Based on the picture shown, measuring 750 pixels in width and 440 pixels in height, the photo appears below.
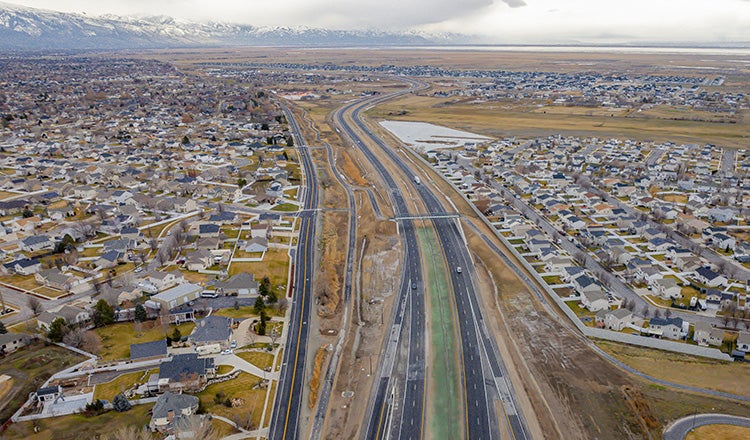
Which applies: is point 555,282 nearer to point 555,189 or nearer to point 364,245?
point 364,245

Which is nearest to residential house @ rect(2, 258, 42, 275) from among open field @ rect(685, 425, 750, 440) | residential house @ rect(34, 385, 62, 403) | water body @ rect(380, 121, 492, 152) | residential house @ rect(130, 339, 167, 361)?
residential house @ rect(130, 339, 167, 361)

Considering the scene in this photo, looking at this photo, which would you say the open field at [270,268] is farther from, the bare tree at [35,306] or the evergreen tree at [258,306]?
the bare tree at [35,306]

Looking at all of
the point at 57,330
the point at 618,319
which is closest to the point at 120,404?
the point at 57,330

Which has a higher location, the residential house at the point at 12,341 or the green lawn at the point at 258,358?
the residential house at the point at 12,341

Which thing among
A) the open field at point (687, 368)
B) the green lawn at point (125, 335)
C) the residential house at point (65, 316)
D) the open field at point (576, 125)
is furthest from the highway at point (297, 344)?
the open field at point (576, 125)

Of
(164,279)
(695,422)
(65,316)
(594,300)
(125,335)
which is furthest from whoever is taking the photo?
(164,279)

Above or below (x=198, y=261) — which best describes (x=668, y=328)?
below

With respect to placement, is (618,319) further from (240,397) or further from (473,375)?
(240,397)
